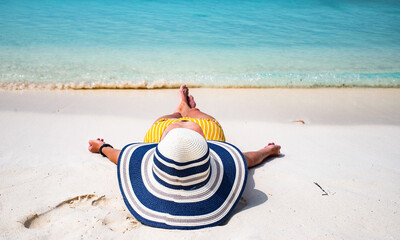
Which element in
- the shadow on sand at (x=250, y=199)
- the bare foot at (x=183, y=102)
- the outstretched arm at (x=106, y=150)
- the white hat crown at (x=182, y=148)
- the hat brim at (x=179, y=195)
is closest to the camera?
the white hat crown at (x=182, y=148)

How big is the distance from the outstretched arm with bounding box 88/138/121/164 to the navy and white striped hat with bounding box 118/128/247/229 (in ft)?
2.02

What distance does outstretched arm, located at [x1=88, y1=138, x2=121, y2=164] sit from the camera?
294cm

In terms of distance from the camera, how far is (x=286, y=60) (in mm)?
7117

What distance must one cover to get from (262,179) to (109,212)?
4.29 ft

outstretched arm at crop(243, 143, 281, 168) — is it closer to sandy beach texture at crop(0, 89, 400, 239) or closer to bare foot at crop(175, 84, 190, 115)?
sandy beach texture at crop(0, 89, 400, 239)

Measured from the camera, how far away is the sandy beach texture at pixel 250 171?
2102 mm

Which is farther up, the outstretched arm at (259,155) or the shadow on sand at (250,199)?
the outstretched arm at (259,155)

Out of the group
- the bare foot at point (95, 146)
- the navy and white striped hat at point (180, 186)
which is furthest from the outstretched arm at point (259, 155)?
the bare foot at point (95, 146)

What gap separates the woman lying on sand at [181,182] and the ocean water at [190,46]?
3.37 metres

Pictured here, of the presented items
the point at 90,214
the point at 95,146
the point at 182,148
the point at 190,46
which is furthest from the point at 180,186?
the point at 190,46

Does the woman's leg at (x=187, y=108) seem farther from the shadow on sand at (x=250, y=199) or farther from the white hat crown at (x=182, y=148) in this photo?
the white hat crown at (x=182, y=148)

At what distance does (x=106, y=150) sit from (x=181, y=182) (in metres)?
1.25

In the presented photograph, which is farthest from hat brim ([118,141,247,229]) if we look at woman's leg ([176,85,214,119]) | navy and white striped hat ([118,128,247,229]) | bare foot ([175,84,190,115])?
bare foot ([175,84,190,115])

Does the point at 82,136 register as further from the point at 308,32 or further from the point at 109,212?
the point at 308,32
